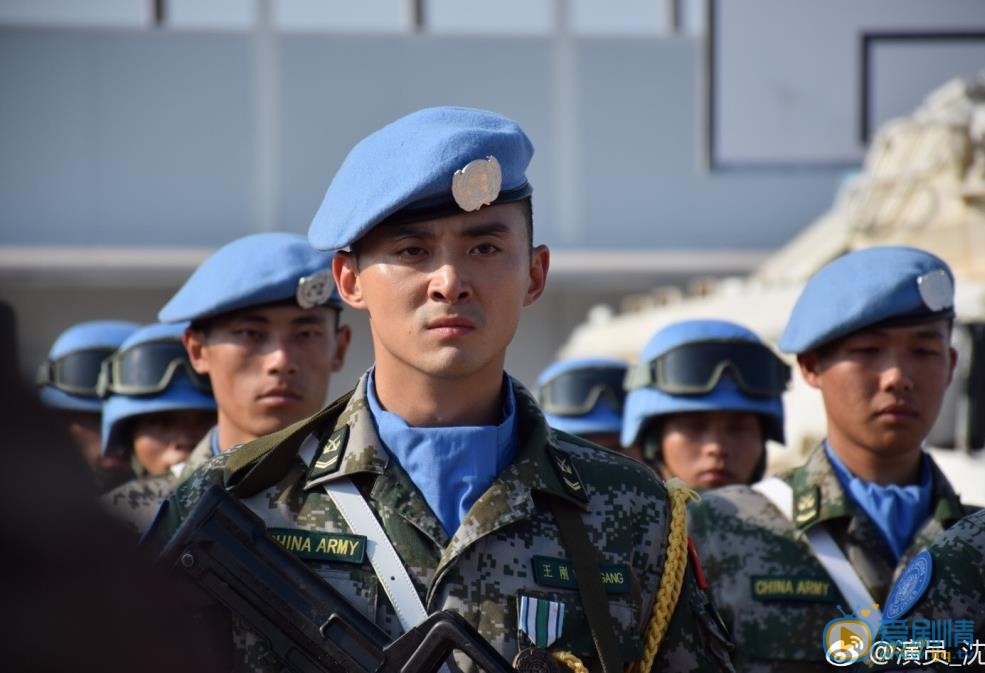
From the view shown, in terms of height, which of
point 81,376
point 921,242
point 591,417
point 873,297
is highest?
point 873,297

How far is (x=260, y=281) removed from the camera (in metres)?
4.16

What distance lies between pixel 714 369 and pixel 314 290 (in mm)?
1721

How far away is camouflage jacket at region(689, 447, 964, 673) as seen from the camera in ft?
12.7

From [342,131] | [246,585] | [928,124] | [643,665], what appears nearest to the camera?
[246,585]

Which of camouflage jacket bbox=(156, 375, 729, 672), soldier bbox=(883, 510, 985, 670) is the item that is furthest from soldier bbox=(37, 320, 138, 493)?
soldier bbox=(883, 510, 985, 670)

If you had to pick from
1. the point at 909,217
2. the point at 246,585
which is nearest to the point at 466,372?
the point at 246,585

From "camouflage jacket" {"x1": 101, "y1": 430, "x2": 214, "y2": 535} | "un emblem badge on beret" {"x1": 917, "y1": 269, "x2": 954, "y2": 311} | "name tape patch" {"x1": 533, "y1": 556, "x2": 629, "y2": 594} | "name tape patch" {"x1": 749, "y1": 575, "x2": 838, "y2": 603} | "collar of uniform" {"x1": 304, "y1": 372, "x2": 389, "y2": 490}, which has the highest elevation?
"un emblem badge on beret" {"x1": 917, "y1": 269, "x2": 954, "y2": 311}

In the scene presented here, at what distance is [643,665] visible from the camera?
8.59 ft

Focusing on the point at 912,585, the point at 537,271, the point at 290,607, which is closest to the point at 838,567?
the point at 912,585

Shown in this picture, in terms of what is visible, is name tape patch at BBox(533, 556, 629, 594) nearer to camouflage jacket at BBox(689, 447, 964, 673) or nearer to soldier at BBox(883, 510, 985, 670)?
soldier at BBox(883, 510, 985, 670)

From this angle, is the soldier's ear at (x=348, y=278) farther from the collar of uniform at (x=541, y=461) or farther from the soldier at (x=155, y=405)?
the soldier at (x=155, y=405)

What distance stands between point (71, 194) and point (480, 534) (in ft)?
62.6

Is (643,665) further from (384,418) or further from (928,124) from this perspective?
(928,124)

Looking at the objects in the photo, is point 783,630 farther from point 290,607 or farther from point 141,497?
point 290,607
